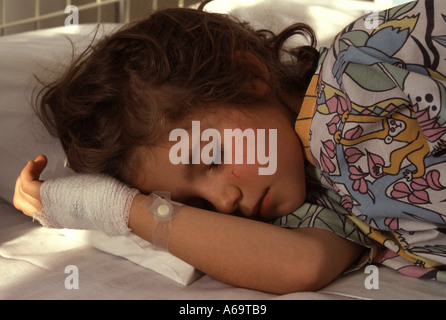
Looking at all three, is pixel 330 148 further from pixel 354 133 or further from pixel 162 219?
pixel 162 219

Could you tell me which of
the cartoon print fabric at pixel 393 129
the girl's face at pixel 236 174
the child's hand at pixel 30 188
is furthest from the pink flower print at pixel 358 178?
the child's hand at pixel 30 188

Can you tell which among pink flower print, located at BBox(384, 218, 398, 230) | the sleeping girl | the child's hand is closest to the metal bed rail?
the sleeping girl

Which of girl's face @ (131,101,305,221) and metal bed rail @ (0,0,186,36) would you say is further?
metal bed rail @ (0,0,186,36)

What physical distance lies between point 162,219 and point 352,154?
0.28 meters

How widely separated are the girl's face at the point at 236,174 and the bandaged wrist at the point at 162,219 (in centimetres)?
4

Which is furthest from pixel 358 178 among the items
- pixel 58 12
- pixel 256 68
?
pixel 58 12

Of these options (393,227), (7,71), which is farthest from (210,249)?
(7,71)

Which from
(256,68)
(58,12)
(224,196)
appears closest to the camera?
(224,196)

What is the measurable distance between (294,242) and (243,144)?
0.57ft

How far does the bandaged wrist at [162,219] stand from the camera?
2.63ft

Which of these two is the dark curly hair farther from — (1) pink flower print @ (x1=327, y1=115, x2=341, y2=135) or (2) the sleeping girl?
(1) pink flower print @ (x1=327, y1=115, x2=341, y2=135)

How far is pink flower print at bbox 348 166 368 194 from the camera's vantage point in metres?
0.79

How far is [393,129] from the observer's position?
2.46 feet
